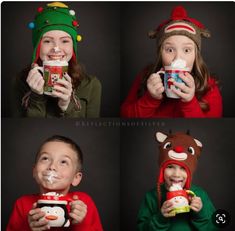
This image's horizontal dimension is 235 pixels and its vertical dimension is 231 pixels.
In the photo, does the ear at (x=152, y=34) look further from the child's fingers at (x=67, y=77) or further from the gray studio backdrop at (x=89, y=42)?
the child's fingers at (x=67, y=77)

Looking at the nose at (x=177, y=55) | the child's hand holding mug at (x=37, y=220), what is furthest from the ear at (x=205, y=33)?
the child's hand holding mug at (x=37, y=220)

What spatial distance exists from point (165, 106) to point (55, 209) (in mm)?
499

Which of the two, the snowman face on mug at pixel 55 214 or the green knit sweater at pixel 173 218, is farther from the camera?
the green knit sweater at pixel 173 218

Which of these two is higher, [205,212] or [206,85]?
[206,85]

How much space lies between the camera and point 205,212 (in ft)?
5.37

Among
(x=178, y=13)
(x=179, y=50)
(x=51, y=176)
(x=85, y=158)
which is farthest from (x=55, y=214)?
(x=178, y=13)

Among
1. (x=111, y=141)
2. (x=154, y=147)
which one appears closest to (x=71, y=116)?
(x=111, y=141)

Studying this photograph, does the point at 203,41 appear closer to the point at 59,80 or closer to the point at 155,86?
the point at 155,86

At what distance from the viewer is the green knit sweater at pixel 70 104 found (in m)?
1.65

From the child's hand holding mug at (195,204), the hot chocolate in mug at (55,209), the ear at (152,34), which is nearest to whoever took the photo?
the hot chocolate in mug at (55,209)

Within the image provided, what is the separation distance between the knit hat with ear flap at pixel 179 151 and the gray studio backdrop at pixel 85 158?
0.56ft

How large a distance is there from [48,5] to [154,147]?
0.58m

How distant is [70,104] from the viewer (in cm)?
167

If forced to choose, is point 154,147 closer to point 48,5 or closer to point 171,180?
point 171,180
